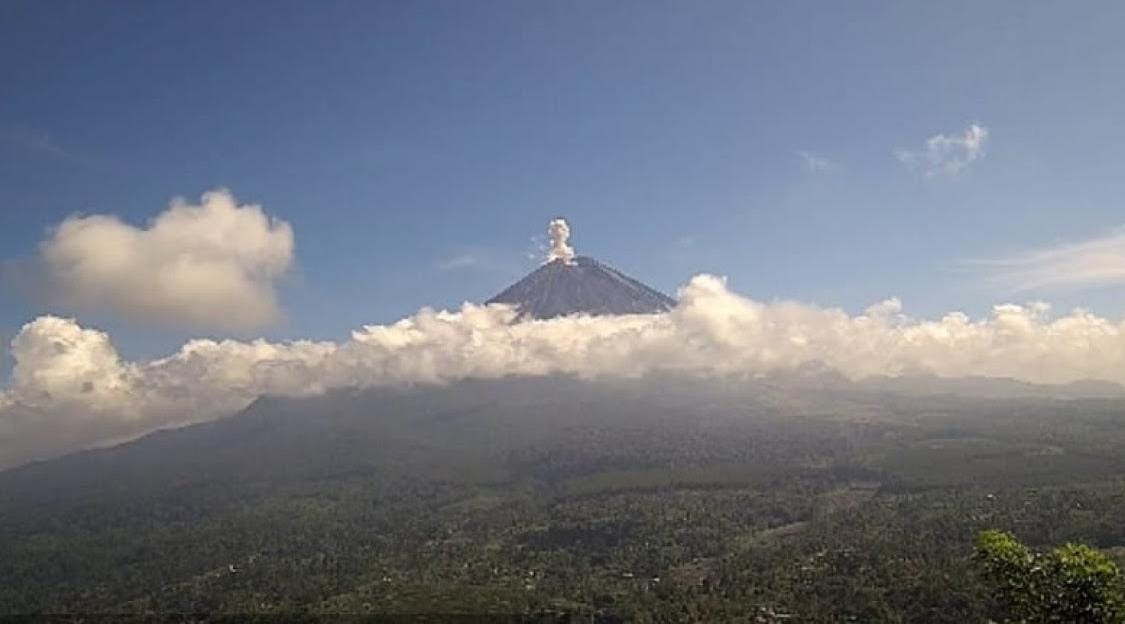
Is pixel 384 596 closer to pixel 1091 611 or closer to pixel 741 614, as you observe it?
pixel 741 614

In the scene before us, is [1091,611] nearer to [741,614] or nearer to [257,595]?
[741,614]

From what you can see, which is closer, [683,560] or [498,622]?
[498,622]

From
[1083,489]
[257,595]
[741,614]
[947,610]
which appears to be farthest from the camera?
[1083,489]

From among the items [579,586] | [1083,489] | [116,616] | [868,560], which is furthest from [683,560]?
[116,616]

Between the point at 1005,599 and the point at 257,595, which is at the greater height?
the point at 1005,599

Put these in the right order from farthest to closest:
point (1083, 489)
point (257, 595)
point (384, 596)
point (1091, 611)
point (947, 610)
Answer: point (1083, 489) < point (257, 595) < point (384, 596) < point (947, 610) < point (1091, 611)

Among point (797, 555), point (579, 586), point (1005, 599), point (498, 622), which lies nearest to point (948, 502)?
point (797, 555)
